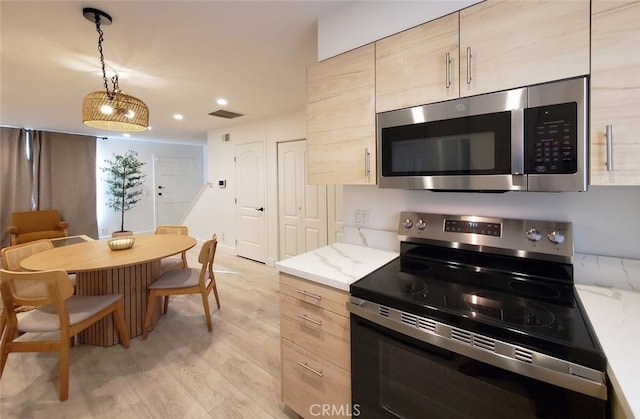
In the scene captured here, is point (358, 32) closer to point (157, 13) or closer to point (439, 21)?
point (439, 21)

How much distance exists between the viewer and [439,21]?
1232mm

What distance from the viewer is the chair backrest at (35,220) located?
4.84 metres

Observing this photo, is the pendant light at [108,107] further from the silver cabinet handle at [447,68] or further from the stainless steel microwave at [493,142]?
the silver cabinet handle at [447,68]

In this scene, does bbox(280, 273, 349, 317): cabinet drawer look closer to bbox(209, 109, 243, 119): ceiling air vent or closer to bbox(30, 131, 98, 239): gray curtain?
bbox(209, 109, 243, 119): ceiling air vent

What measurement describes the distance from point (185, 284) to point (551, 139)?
264cm

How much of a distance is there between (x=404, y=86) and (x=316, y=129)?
55 centimetres

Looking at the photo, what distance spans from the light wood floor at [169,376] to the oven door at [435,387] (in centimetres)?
76

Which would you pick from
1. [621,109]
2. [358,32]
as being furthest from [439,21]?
[621,109]

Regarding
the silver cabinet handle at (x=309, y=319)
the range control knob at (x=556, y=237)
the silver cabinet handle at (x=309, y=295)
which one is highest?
the range control knob at (x=556, y=237)

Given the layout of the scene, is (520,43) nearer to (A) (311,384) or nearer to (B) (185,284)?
(A) (311,384)

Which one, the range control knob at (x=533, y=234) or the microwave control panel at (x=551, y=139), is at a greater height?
the microwave control panel at (x=551, y=139)

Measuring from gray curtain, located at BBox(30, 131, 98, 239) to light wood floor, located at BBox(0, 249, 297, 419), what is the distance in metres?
4.53

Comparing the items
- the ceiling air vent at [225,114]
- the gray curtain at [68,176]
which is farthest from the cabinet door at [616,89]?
the gray curtain at [68,176]

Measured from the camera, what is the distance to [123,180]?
6.13 m
